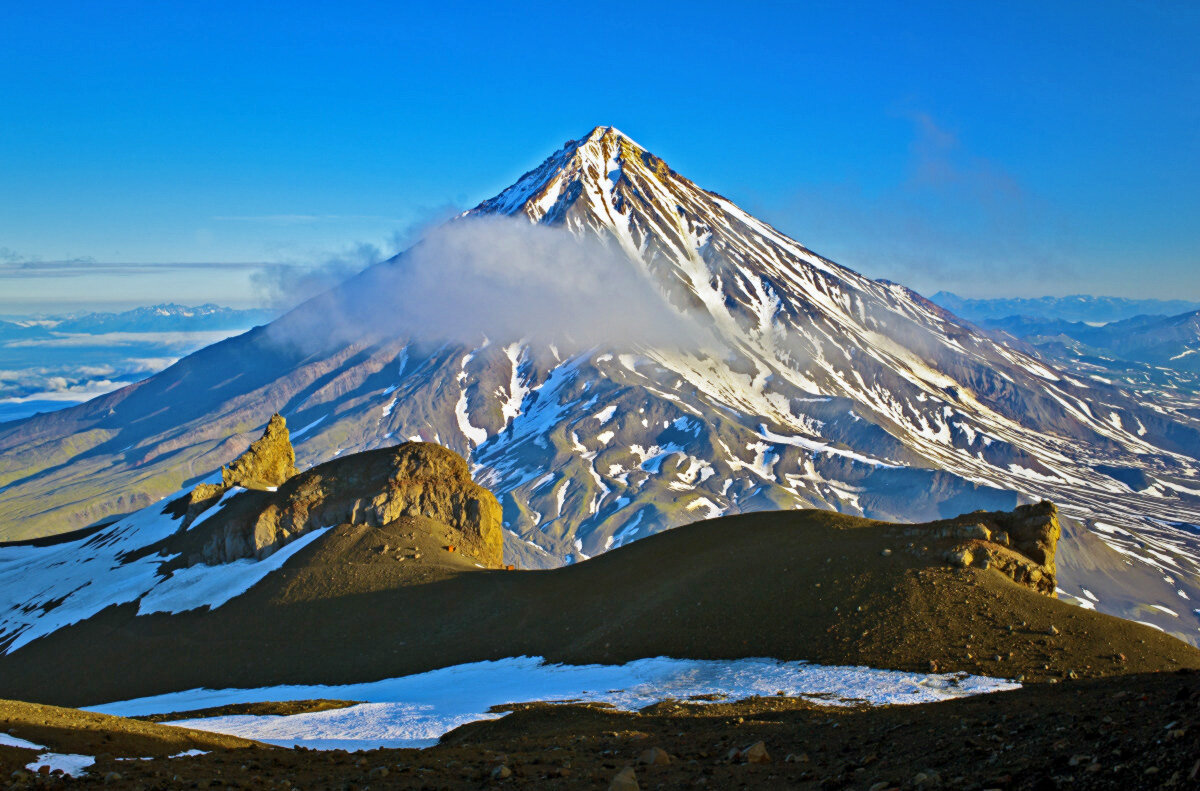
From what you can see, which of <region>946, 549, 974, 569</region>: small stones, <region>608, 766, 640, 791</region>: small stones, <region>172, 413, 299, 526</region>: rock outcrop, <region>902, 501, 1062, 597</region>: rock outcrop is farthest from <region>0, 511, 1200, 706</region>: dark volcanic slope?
<region>608, 766, 640, 791</region>: small stones

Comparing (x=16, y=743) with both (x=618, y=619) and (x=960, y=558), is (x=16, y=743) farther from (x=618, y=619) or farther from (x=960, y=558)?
(x=960, y=558)

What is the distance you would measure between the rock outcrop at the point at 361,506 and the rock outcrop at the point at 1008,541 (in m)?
43.1

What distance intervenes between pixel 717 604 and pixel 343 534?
40.0 meters

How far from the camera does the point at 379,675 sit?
48.7 metres

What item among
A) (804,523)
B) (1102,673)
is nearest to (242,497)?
(804,523)

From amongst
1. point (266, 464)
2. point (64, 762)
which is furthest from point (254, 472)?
point (64, 762)

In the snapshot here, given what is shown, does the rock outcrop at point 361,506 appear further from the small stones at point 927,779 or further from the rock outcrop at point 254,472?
the small stones at point 927,779

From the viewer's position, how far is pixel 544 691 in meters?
37.4

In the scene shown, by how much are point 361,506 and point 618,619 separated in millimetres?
35532

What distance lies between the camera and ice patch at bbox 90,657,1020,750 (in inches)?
1184

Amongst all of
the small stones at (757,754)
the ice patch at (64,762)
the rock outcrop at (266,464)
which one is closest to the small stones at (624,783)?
the small stones at (757,754)

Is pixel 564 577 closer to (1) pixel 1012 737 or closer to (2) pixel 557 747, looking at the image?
(2) pixel 557 747

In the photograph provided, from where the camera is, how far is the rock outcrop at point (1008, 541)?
130ft

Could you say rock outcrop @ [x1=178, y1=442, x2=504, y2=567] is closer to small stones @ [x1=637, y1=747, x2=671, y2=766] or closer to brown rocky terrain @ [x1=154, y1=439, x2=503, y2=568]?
brown rocky terrain @ [x1=154, y1=439, x2=503, y2=568]
